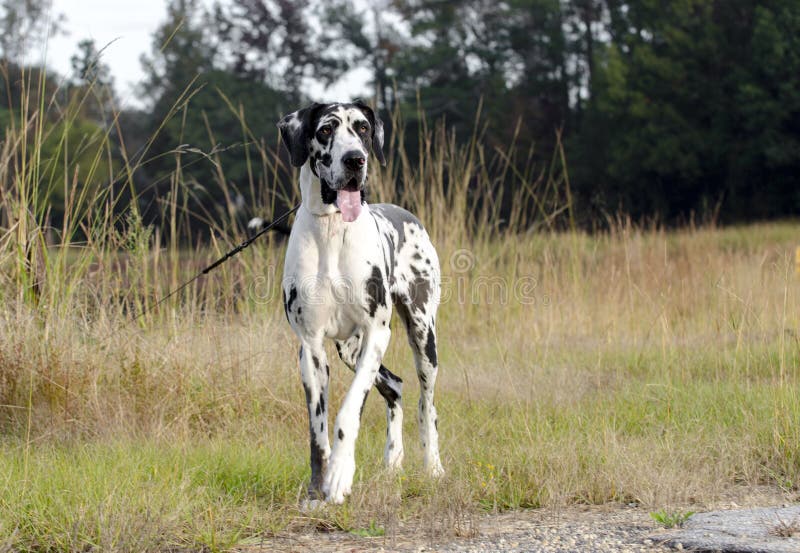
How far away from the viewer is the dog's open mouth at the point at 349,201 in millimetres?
3773

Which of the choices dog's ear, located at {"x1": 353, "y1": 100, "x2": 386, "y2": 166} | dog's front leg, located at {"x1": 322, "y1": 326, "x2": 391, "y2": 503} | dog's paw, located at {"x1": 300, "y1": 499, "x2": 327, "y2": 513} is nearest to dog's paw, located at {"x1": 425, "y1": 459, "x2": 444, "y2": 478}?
dog's front leg, located at {"x1": 322, "y1": 326, "x2": 391, "y2": 503}

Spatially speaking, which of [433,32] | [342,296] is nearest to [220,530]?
[342,296]

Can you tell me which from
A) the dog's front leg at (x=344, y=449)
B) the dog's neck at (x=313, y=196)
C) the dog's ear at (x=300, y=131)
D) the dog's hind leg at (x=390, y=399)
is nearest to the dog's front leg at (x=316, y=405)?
the dog's front leg at (x=344, y=449)

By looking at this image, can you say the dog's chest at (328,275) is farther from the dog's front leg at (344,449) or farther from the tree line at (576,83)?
the tree line at (576,83)

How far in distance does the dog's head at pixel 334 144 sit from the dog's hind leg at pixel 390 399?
35.6 inches

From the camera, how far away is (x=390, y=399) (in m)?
4.51

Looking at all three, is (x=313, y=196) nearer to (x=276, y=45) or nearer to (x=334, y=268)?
(x=334, y=268)

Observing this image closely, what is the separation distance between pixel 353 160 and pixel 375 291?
2.03 feet

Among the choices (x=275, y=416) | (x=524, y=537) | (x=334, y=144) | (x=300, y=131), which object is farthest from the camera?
(x=275, y=416)

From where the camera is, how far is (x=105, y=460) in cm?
445

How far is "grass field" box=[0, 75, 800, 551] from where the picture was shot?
378cm

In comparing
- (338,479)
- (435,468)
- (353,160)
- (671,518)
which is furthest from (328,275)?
(671,518)

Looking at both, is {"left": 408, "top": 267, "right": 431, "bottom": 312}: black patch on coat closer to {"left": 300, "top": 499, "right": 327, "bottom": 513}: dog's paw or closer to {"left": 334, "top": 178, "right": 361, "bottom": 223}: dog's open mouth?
{"left": 334, "top": 178, "right": 361, "bottom": 223}: dog's open mouth

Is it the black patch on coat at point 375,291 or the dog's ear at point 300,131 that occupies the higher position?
the dog's ear at point 300,131
